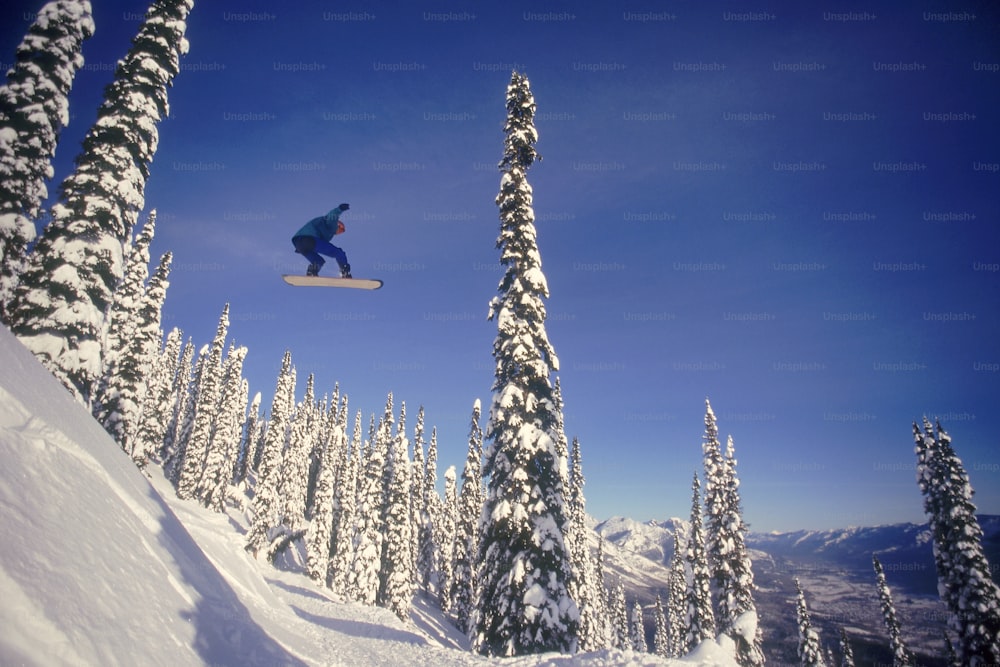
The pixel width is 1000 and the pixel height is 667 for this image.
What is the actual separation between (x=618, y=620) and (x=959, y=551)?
50.9 m

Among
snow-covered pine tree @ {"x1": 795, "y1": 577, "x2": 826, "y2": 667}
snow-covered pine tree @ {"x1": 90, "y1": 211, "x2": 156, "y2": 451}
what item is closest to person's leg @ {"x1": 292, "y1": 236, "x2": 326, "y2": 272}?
snow-covered pine tree @ {"x1": 90, "y1": 211, "x2": 156, "y2": 451}

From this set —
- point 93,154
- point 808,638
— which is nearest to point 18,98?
point 93,154

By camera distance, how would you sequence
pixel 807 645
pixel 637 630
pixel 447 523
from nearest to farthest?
pixel 807 645
pixel 447 523
pixel 637 630

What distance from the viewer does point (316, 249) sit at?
13.5 metres

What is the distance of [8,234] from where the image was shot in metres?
15.9

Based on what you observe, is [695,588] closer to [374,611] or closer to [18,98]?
[374,611]

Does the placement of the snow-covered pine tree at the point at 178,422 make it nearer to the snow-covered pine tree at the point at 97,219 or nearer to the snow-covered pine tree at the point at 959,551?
the snow-covered pine tree at the point at 97,219

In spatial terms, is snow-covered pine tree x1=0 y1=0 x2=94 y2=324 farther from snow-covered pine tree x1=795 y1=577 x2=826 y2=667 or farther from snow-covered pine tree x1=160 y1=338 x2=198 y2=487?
snow-covered pine tree x1=795 y1=577 x2=826 y2=667

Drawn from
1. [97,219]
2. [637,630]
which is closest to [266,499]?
[97,219]

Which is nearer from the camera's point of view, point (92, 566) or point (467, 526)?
point (92, 566)

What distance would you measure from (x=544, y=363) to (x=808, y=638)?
41.1 metres

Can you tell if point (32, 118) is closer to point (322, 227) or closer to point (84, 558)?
point (322, 227)

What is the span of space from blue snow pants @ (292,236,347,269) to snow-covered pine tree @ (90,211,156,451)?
15.9 metres

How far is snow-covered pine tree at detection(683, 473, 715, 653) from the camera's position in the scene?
32.7 m
